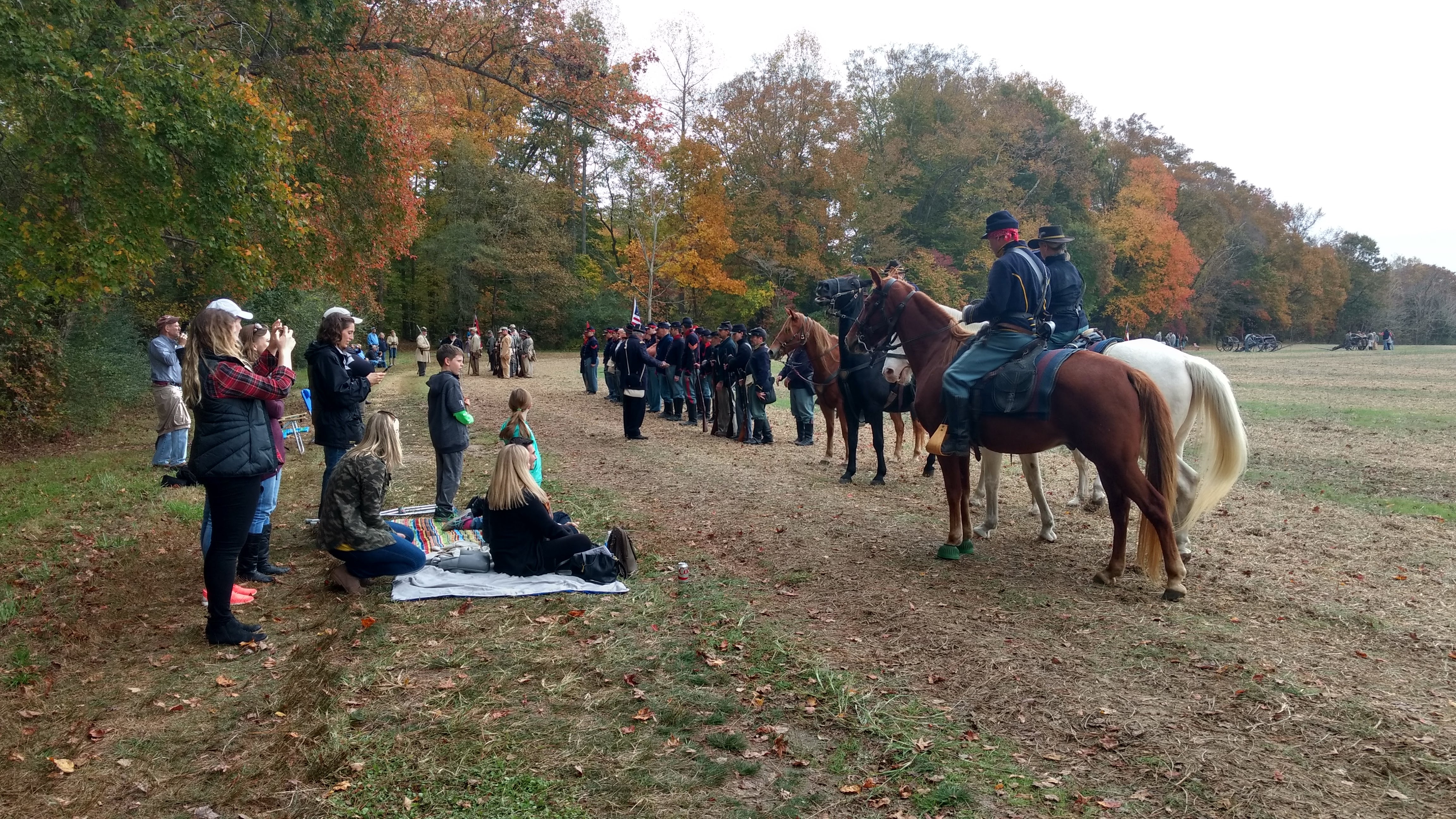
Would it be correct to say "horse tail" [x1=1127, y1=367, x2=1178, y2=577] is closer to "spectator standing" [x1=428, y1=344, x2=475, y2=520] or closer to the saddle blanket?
the saddle blanket

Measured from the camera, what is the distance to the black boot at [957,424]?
6770 millimetres

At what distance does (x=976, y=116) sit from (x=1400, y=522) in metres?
46.5

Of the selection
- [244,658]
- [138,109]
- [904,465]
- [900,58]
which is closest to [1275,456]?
[904,465]

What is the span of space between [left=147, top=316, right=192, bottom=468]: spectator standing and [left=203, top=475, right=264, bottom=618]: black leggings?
263 inches

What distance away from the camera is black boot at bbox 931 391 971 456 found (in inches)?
267

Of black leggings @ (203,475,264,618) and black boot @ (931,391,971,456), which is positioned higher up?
black boot @ (931,391,971,456)

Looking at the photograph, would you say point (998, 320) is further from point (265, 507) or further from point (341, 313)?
point (265, 507)

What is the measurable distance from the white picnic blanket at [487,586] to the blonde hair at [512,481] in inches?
23.6

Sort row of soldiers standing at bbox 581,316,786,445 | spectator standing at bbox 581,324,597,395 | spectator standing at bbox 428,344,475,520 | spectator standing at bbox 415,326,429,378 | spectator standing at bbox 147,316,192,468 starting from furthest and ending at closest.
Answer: spectator standing at bbox 415,326,429,378 → spectator standing at bbox 581,324,597,395 → row of soldiers standing at bbox 581,316,786,445 → spectator standing at bbox 147,316,192,468 → spectator standing at bbox 428,344,475,520

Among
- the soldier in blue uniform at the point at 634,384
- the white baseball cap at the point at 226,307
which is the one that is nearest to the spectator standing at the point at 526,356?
the soldier in blue uniform at the point at 634,384

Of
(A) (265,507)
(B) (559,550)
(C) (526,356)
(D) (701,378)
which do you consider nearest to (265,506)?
(A) (265,507)

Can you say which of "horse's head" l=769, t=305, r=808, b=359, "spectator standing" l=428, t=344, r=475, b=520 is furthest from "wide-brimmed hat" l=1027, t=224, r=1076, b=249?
"spectator standing" l=428, t=344, r=475, b=520

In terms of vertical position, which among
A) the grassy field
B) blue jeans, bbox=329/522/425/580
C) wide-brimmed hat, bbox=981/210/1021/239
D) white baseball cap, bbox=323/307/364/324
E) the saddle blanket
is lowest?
the grassy field

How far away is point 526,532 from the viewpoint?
657 cm
